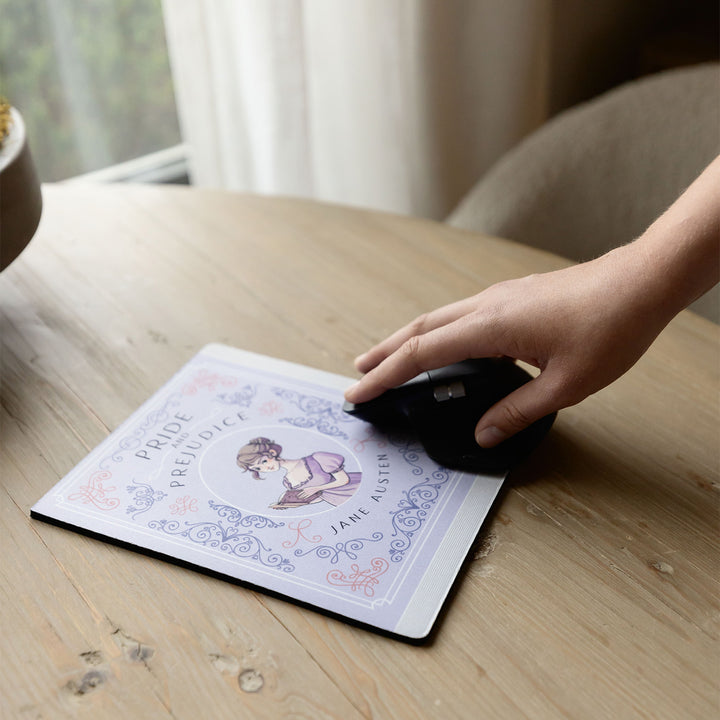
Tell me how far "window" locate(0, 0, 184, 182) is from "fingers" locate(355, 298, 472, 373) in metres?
1.31

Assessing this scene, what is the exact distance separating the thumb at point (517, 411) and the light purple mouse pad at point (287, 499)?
0.12 ft

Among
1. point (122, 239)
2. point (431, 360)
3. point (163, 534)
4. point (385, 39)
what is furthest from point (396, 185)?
point (163, 534)

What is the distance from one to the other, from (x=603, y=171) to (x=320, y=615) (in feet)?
2.70

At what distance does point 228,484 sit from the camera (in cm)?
68

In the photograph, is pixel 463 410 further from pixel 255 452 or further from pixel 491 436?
pixel 255 452

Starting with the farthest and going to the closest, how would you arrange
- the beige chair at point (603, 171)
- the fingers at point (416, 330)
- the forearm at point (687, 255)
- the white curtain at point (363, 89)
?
the white curtain at point (363, 89) → the beige chair at point (603, 171) → the fingers at point (416, 330) → the forearm at point (687, 255)

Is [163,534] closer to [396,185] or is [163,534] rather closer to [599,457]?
[599,457]

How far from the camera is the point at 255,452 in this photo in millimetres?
712

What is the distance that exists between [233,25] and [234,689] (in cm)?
150

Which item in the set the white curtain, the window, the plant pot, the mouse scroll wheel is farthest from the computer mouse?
the window

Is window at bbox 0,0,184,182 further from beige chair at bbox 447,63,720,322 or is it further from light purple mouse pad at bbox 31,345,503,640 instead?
light purple mouse pad at bbox 31,345,503,640

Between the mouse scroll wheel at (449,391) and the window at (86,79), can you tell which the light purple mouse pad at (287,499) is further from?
the window at (86,79)

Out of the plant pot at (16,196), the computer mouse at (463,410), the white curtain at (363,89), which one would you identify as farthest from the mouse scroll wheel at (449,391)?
the white curtain at (363,89)

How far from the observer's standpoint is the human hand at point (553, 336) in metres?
0.66
